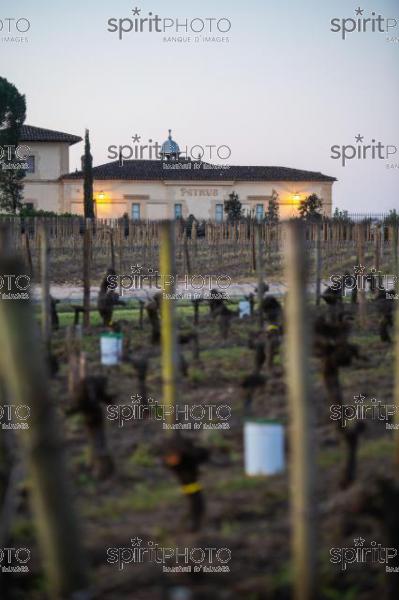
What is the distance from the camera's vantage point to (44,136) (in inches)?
2256

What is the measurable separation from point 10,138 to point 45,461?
150ft

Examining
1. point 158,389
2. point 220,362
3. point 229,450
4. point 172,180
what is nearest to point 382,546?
point 229,450

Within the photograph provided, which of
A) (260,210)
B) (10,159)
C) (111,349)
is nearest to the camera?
(111,349)

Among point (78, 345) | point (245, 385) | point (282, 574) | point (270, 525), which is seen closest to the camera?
point (282, 574)

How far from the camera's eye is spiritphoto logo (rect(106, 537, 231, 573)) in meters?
5.57

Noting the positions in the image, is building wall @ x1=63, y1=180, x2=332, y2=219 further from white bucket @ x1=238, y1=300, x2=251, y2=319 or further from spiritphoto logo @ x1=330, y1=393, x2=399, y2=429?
spiritphoto logo @ x1=330, y1=393, x2=399, y2=429

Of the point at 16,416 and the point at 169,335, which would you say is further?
the point at 16,416

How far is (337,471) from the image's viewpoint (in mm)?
7238

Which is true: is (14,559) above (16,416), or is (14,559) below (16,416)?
below

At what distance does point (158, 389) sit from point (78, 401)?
3.28 m

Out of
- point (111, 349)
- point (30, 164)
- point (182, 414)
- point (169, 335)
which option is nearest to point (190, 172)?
point (30, 164)

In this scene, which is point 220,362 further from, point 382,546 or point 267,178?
point 267,178

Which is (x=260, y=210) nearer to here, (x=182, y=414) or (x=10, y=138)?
(x=10, y=138)

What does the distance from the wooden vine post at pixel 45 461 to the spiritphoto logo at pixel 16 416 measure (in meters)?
0.12
